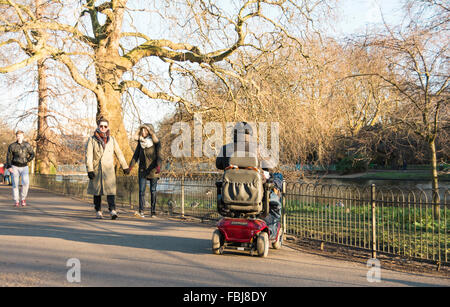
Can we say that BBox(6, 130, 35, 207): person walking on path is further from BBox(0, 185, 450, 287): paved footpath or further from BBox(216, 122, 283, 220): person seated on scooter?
BBox(216, 122, 283, 220): person seated on scooter

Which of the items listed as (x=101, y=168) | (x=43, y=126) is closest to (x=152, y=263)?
(x=101, y=168)

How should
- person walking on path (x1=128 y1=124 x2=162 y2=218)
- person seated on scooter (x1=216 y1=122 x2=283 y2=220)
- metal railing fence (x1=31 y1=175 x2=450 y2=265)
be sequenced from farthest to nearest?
person walking on path (x1=128 y1=124 x2=162 y2=218)
metal railing fence (x1=31 y1=175 x2=450 y2=265)
person seated on scooter (x1=216 y1=122 x2=283 y2=220)

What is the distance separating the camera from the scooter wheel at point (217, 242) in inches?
261

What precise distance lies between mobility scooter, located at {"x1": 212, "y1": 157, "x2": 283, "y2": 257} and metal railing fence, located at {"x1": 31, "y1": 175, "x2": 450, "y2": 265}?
5.92ft

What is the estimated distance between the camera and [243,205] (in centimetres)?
658

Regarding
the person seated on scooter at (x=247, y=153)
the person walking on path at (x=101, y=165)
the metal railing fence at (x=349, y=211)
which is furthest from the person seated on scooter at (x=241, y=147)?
the person walking on path at (x=101, y=165)

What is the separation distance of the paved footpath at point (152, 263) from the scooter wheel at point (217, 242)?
0.19 metres

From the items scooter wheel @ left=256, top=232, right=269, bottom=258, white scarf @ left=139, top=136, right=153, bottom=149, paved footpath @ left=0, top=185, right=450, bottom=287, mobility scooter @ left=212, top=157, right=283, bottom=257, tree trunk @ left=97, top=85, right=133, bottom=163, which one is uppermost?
tree trunk @ left=97, top=85, right=133, bottom=163

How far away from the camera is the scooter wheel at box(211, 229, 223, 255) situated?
6.63 m

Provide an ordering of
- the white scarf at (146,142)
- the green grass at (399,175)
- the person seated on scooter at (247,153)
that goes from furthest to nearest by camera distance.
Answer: the green grass at (399,175) → the white scarf at (146,142) → the person seated on scooter at (247,153)

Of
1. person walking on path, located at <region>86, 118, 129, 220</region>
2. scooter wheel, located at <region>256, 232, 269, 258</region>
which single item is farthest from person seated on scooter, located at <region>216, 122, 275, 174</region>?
person walking on path, located at <region>86, 118, 129, 220</region>

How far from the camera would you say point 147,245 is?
7.23m

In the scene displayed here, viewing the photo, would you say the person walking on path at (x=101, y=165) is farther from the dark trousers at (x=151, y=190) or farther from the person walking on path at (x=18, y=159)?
the person walking on path at (x=18, y=159)
